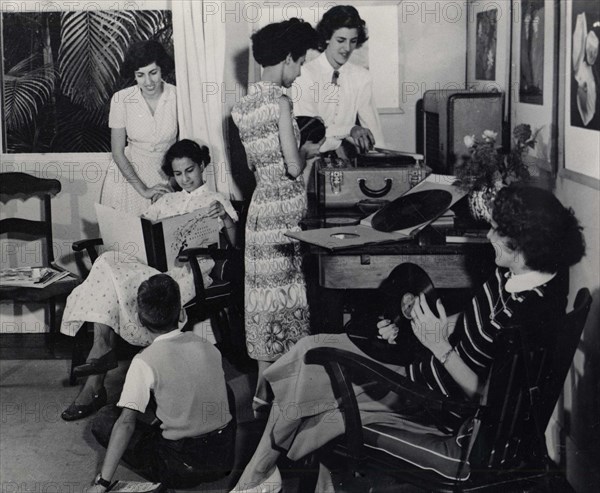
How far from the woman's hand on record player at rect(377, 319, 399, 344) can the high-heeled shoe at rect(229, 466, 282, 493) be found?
23.1 inches

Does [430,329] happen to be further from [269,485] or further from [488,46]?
[488,46]

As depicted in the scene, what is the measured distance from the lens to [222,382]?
2627 millimetres

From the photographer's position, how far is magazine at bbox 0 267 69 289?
3922 millimetres

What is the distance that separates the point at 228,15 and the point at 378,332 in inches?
91.4

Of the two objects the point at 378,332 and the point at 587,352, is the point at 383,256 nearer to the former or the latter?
the point at 378,332

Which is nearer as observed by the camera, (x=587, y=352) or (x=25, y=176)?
(x=587, y=352)

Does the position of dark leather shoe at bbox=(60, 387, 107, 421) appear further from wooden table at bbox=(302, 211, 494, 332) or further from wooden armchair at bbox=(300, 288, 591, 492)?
wooden armchair at bbox=(300, 288, 591, 492)

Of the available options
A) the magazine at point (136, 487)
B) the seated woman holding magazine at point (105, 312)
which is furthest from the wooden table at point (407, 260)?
the seated woman holding magazine at point (105, 312)

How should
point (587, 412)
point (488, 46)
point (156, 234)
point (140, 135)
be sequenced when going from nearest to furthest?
1. point (587, 412)
2. point (488, 46)
3. point (156, 234)
4. point (140, 135)

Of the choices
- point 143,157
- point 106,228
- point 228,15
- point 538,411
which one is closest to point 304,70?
point 228,15

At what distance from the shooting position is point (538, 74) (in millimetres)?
2965

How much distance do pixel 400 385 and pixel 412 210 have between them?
39.9 inches

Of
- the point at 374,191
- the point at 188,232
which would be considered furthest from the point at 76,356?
the point at 374,191

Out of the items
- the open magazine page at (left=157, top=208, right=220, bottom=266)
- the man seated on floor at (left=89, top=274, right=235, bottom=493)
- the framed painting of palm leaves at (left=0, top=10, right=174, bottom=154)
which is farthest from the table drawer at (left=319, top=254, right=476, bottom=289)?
the framed painting of palm leaves at (left=0, top=10, right=174, bottom=154)
